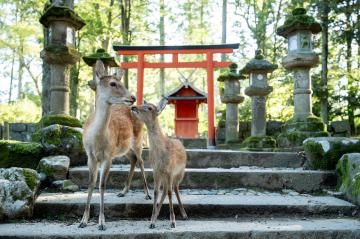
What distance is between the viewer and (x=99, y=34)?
53.7 ft

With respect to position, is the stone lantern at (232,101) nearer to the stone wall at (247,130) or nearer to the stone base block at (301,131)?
the stone wall at (247,130)

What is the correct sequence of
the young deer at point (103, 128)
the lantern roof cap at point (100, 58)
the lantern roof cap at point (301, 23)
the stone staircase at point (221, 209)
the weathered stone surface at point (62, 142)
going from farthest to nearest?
the lantern roof cap at point (100, 58), the lantern roof cap at point (301, 23), the weathered stone surface at point (62, 142), the young deer at point (103, 128), the stone staircase at point (221, 209)

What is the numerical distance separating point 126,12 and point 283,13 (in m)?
9.14

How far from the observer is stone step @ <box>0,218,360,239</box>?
3.35 meters

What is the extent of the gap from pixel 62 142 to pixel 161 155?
7.63 feet

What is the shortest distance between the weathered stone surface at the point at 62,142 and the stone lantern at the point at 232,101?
8.37 meters

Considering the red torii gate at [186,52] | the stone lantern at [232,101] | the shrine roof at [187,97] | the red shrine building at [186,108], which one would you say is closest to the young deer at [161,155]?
the red torii gate at [186,52]

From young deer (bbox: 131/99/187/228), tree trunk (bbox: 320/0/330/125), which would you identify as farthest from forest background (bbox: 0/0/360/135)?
young deer (bbox: 131/99/187/228)

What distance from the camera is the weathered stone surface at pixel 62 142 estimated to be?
559 centimetres

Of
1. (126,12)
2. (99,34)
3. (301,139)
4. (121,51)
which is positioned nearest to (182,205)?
(301,139)

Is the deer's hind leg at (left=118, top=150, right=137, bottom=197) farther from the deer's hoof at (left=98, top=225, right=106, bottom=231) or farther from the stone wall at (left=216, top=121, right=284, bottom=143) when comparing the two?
the stone wall at (left=216, top=121, right=284, bottom=143)

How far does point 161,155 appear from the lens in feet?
13.0

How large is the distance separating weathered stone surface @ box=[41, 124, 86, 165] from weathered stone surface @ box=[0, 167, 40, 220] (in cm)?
141

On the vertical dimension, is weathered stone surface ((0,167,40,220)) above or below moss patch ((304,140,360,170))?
below
